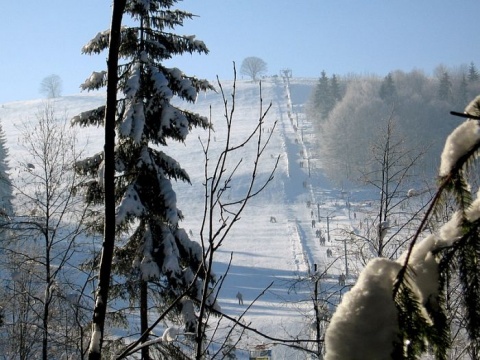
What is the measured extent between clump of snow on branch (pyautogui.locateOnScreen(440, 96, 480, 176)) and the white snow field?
9734 mm

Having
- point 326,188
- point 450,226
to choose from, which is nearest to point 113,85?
point 450,226

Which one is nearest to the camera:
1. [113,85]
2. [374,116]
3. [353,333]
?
[353,333]

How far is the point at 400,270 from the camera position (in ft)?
2.98

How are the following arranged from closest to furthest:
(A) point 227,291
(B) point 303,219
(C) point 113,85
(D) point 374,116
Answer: (C) point 113,85 → (A) point 227,291 → (B) point 303,219 → (D) point 374,116

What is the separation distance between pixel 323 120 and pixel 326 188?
23244 millimetres

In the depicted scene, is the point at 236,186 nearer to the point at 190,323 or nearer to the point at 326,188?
the point at 326,188

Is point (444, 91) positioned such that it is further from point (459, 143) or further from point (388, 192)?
point (459, 143)

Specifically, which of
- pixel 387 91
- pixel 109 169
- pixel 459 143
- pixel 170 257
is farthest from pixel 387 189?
pixel 387 91

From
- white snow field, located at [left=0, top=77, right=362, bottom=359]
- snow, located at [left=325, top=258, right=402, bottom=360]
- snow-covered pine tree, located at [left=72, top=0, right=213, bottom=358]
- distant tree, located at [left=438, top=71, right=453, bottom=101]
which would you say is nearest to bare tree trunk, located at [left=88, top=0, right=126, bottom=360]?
snow, located at [left=325, top=258, right=402, bottom=360]

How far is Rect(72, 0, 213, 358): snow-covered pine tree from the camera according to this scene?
7.31m

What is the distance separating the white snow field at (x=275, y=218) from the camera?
25.0 metres

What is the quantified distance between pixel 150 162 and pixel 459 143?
6.76 meters

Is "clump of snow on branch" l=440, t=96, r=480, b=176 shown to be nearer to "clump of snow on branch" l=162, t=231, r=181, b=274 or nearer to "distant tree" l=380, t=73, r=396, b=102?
"clump of snow on branch" l=162, t=231, r=181, b=274

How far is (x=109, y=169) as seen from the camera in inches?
73.1
